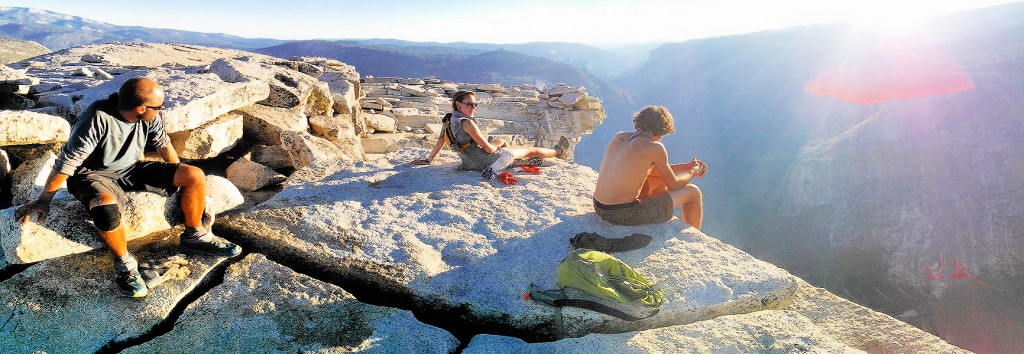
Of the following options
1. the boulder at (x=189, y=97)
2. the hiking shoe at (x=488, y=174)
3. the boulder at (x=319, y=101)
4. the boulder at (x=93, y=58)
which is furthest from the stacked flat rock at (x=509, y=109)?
the boulder at (x=189, y=97)

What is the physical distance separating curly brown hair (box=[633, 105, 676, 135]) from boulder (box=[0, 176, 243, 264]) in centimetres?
394

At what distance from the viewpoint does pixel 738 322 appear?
3.16 m

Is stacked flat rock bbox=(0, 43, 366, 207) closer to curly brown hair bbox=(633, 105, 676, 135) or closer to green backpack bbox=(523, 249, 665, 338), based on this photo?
green backpack bbox=(523, 249, 665, 338)

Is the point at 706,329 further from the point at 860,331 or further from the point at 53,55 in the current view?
the point at 53,55

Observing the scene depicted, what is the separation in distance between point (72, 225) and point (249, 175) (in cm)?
188

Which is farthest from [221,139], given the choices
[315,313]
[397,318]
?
[397,318]

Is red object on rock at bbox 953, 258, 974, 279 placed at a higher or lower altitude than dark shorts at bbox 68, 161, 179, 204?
lower

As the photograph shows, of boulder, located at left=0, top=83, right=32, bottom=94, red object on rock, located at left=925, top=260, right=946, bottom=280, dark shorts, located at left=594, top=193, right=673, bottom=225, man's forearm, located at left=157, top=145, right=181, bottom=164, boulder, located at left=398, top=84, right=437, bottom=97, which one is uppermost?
boulder, located at left=0, top=83, right=32, bottom=94

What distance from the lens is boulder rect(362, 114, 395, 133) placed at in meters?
10.3

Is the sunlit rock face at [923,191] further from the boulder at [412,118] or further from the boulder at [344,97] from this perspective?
the boulder at [344,97]

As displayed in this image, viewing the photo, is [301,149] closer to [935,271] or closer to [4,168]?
[4,168]

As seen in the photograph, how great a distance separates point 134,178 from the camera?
3531 mm

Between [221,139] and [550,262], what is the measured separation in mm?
4220

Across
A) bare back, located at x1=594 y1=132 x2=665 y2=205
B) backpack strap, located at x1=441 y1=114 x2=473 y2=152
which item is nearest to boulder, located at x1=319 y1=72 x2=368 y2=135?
backpack strap, located at x1=441 y1=114 x2=473 y2=152
